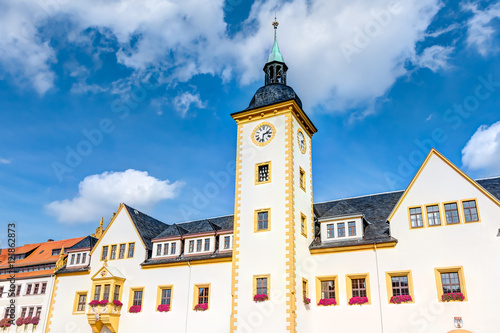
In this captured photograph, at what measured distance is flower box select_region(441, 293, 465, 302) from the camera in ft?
80.8

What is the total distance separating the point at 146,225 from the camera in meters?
39.0

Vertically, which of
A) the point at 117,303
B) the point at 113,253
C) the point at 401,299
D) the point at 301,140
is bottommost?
the point at 401,299

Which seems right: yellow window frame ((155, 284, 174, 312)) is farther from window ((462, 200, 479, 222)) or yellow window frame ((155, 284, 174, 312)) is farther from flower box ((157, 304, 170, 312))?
window ((462, 200, 479, 222))

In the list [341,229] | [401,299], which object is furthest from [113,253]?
[401,299]

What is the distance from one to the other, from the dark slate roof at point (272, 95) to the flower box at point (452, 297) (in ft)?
54.7

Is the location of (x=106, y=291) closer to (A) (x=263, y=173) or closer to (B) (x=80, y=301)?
(B) (x=80, y=301)

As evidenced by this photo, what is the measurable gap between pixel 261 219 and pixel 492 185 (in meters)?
15.2

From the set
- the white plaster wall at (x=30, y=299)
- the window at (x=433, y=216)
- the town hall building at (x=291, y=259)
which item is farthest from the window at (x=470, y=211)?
the white plaster wall at (x=30, y=299)

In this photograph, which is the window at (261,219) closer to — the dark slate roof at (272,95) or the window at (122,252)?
the dark slate roof at (272,95)

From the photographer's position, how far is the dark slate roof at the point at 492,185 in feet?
90.6

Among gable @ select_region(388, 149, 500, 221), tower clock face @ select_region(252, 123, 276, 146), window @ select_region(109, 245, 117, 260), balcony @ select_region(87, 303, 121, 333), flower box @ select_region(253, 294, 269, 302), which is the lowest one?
balcony @ select_region(87, 303, 121, 333)

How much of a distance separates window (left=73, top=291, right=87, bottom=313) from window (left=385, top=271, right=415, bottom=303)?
23848mm

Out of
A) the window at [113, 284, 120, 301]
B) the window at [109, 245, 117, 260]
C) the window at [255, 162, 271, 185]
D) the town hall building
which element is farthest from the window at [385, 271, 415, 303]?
the window at [109, 245, 117, 260]

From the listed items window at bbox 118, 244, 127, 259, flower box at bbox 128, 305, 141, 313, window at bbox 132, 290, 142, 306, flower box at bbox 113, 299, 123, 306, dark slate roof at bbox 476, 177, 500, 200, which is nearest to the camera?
dark slate roof at bbox 476, 177, 500, 200
